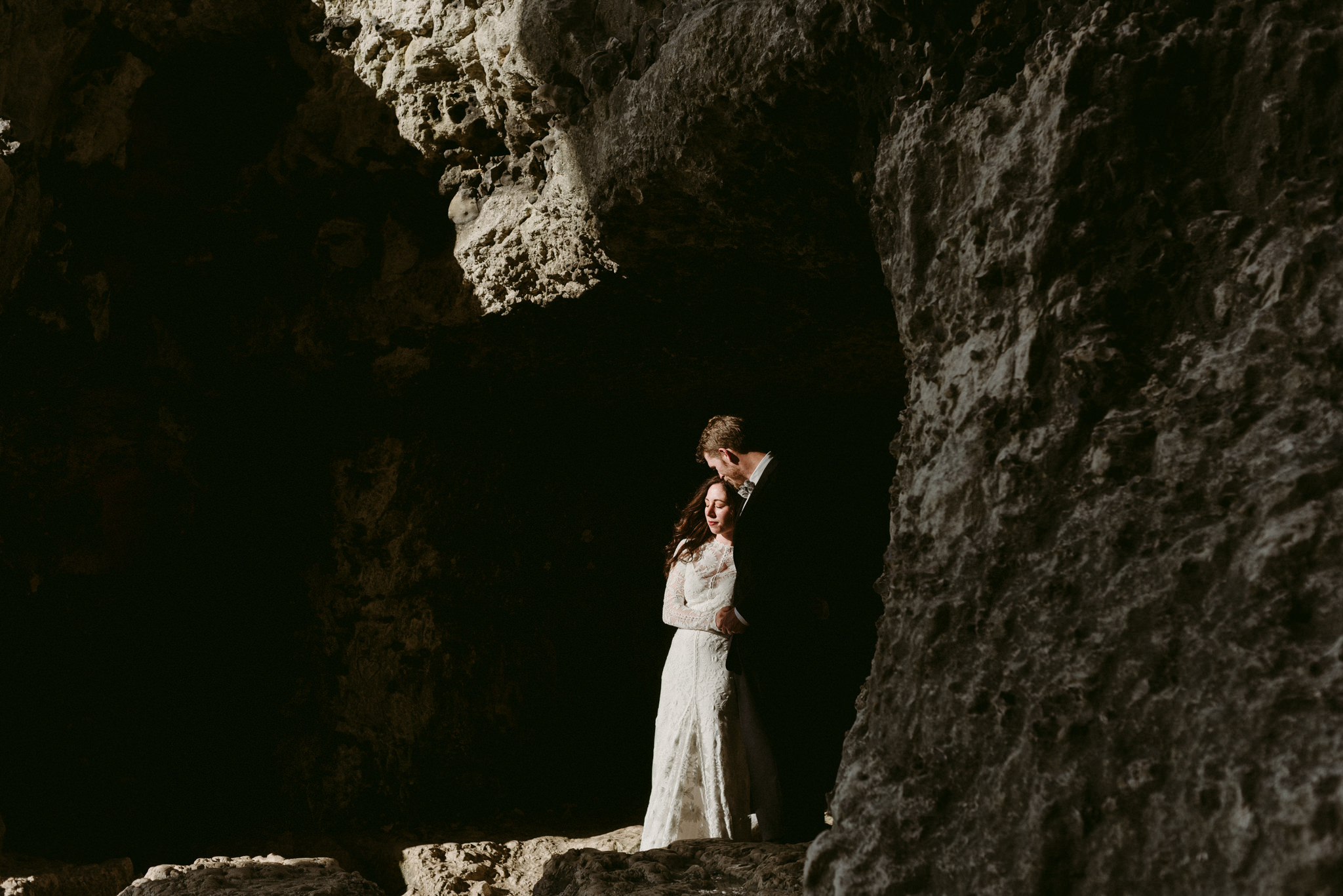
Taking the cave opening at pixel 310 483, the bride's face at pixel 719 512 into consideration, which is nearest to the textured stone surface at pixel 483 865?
the cave opening at pixel 310 483

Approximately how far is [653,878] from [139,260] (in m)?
2.61

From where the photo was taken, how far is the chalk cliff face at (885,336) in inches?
33.0

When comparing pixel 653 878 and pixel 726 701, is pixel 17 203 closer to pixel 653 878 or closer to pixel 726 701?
pixel 726 701

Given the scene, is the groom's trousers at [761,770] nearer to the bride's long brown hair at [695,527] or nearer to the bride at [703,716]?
the bride at [703,716]

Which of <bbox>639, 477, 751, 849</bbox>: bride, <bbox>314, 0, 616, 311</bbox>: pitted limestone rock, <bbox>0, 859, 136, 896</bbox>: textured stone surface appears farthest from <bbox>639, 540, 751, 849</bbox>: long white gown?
<bbox>0, 859, 136, 896</bbox>: textured stone surface

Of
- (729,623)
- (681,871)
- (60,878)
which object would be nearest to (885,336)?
(729,623)

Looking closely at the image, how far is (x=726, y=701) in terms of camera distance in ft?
8.44

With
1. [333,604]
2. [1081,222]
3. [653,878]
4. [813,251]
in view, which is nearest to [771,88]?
[813,251]

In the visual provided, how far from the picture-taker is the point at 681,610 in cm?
262

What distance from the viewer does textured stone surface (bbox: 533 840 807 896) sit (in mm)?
1355

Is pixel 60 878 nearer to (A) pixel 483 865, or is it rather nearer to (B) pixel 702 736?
(A) pixel 483 865

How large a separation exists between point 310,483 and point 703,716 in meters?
1.66

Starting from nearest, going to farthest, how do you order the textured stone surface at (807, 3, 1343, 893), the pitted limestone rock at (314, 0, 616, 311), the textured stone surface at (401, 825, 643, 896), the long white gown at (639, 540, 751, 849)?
the textured stone surface at (807, 3, 1343, 893), the pitted limestone rock at (314, 0, 616, 311), the long white gown at (639, 540, 751, 849), the textured stone surface at (401, 825, 643, 896)

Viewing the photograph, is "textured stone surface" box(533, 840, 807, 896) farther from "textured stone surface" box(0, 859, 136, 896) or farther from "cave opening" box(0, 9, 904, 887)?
"textured stone surface" box(0, 859, 136, 896)
